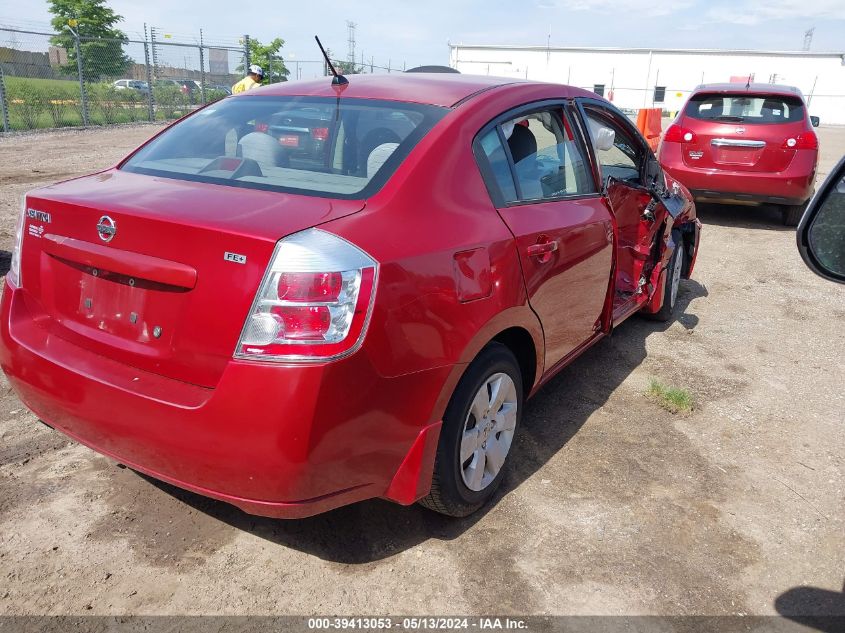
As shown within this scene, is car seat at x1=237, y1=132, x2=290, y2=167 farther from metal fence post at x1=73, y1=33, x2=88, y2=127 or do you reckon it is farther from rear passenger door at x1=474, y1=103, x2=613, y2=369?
metal fence post at x1=73, y1=33, x2=88, y2=127

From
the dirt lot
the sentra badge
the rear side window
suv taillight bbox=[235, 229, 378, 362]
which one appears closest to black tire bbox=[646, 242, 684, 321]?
the dirt lot

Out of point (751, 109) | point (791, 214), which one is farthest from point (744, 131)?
point (791, 214)

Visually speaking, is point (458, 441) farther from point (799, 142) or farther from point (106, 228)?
point (799, 142)

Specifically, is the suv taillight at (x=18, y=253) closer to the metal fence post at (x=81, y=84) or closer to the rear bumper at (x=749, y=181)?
the rear bumper at (x=749, y=181)

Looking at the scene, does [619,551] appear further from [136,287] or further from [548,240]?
[136,287]

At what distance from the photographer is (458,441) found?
2617 mm

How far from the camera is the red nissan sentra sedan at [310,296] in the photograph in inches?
82.0

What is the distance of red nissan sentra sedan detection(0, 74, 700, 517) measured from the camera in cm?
208

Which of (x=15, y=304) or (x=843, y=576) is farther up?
(x=15, y=304)

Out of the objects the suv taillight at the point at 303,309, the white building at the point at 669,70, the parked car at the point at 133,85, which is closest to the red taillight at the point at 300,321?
the suv taillight at the point at 303,309

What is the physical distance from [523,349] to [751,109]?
23.9ft

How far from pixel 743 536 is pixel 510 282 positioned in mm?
1446

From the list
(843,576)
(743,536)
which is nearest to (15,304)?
(743,536)

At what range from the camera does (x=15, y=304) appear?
2.64 m
